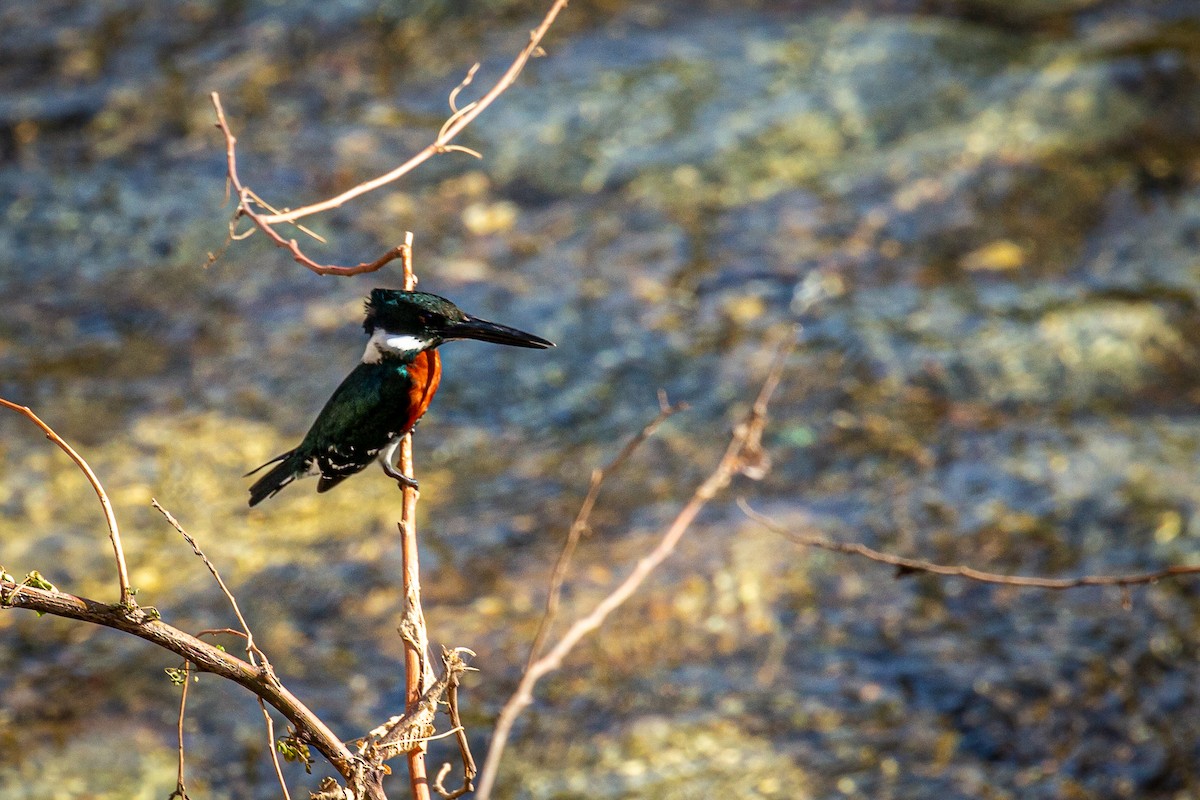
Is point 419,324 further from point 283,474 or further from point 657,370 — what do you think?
point 657,370

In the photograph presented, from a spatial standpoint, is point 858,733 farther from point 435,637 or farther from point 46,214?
point 46,214

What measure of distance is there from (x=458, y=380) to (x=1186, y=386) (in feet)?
13.2

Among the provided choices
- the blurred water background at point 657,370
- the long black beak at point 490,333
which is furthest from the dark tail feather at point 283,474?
the blurred water background at point 657,370

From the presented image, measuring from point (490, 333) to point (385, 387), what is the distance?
456 millimetres

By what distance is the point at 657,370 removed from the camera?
7207mm

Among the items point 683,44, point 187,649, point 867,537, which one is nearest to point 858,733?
point 867,537

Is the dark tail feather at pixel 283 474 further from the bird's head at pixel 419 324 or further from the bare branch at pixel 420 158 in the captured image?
the bare branch at pixel 420 158

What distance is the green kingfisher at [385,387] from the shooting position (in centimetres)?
296

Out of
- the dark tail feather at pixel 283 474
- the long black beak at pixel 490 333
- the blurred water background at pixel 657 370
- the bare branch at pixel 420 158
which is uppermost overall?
the bare branch at pixel 420 158

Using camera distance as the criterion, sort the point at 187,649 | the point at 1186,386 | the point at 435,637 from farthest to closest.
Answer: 1. the point at 1186,386
2. the point at 435,637
3. the point at 187,649

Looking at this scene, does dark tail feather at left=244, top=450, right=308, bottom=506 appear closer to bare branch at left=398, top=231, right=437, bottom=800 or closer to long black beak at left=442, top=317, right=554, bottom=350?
long black beak at left=442, top=317, right=554, bottom=350

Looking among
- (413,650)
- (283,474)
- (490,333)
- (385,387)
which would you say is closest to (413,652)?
(413,650)

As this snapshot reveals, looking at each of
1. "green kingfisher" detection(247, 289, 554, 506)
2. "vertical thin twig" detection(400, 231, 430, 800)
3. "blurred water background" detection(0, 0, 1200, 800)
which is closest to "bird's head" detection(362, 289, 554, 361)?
"green kingfisher" detection(247, 289, 554, 506)

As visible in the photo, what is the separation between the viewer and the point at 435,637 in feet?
18.2
